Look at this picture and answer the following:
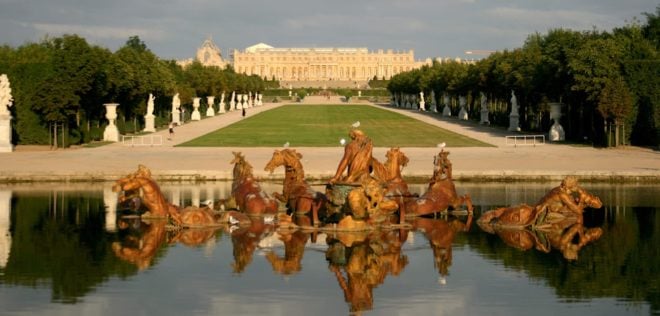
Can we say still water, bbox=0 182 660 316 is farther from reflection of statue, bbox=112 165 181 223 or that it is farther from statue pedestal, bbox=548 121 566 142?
statue pedestal, bbox=548 121 566 142

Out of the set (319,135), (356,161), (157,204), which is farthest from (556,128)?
(157,204)

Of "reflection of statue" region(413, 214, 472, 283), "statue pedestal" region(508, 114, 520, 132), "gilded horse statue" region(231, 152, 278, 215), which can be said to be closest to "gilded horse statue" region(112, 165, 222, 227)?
"gilded horse statue" region(231, 152, 278, 215)

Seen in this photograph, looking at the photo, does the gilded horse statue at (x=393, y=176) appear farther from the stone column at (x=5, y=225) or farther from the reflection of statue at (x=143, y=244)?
the stone column at (x=5, y=225)

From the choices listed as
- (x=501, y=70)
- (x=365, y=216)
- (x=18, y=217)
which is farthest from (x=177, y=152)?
(x=501, y=70)

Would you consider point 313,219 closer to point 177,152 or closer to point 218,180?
point 218,180

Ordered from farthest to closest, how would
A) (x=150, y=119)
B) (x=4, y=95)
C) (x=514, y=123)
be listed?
(x=150, y=119) → (x=514, y=123) → (x=4, y=95)

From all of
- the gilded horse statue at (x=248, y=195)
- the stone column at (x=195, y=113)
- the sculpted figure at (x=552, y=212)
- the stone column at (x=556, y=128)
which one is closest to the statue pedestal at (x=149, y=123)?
the stone column at (x=195, y=113)

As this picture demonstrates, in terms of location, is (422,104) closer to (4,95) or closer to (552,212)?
(4,95)

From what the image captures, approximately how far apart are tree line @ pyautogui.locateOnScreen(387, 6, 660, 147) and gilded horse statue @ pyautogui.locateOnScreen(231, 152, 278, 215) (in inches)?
973

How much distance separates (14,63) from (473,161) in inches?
840

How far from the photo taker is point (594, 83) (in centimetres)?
4344

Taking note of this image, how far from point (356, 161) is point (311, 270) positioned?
381 cm

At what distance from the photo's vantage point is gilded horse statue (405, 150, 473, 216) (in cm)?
2011

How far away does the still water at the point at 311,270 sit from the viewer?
12398 millimetres
